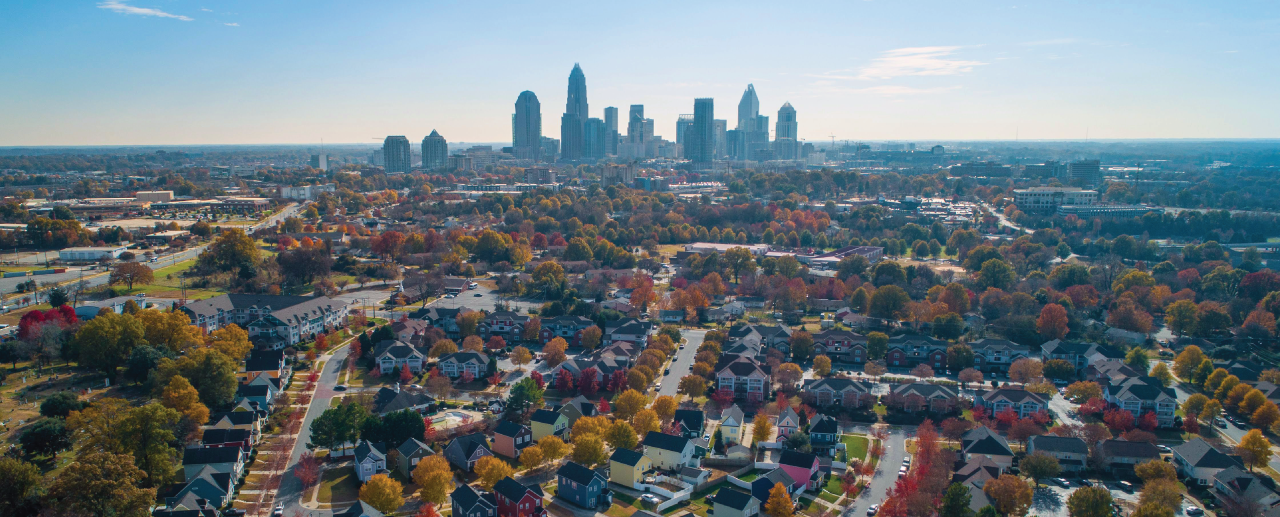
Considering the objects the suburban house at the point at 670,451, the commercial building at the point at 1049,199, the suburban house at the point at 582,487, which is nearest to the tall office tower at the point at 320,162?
the commercial building at the point at 1049,199

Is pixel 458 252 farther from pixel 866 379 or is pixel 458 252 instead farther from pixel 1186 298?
pixel 1186 298

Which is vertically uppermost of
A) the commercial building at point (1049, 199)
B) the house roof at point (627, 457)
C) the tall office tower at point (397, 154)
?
the tall office tower at point (397, 154)

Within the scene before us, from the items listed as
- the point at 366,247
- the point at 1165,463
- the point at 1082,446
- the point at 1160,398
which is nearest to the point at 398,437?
the point at 1082,446

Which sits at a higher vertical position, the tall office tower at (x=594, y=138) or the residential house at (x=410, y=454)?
the tall office tower at (x=594, y=138)

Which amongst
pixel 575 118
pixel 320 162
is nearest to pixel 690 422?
pixel 575 118

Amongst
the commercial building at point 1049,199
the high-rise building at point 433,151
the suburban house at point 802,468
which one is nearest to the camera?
the suburban house at point 802,468

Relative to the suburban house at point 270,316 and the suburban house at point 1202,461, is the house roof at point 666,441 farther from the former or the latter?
the suburban house at point 270,316

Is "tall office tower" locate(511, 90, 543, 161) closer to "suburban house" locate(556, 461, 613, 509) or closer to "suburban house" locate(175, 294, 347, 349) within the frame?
"suburban house" locate(175, 294, 347, 349)
